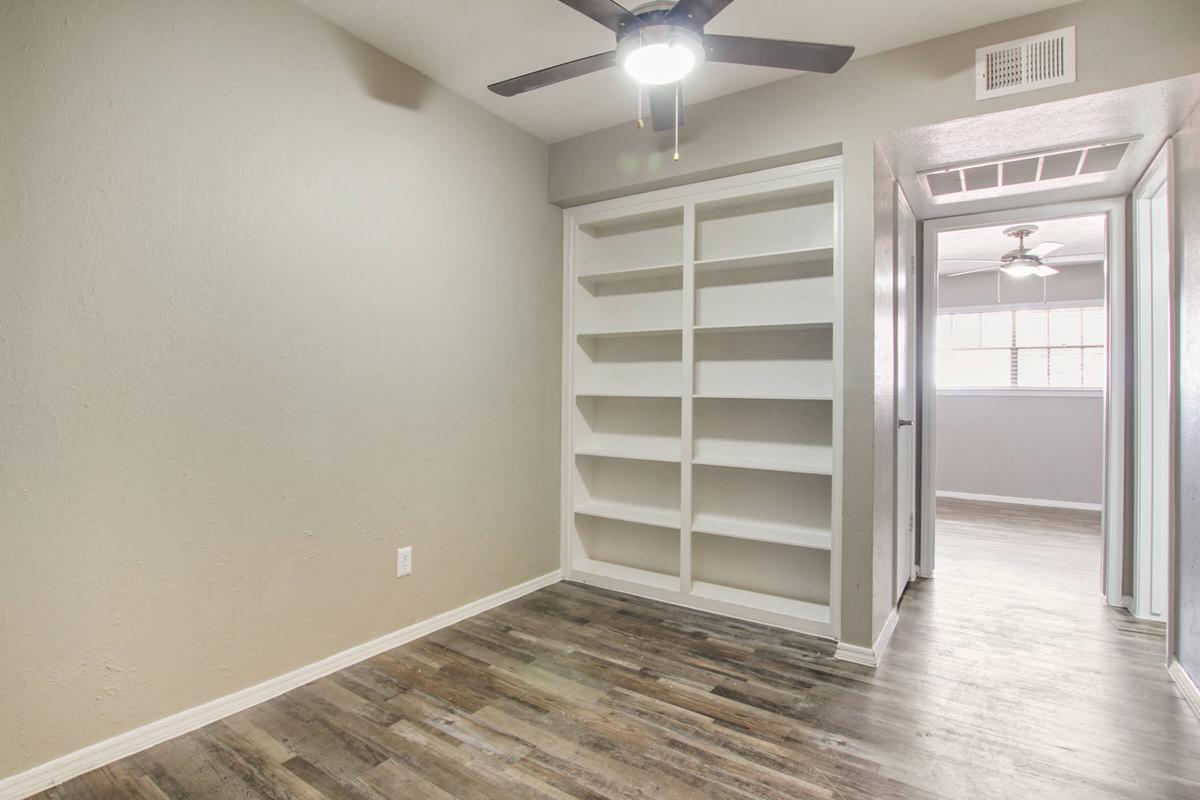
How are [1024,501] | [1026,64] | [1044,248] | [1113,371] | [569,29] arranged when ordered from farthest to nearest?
[1024,501] < [1044,248] < [1113,371] < [569,29] < [1026,64]

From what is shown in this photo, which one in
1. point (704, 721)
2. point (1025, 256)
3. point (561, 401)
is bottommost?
point (704, 721)

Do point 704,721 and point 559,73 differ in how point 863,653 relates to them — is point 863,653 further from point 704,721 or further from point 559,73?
point 559,73

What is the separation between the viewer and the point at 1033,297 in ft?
20.9

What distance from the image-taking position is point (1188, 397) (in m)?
2.18

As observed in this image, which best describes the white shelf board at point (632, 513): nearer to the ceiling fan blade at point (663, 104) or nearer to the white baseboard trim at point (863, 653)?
the white baseboard trim at point (863, 653)

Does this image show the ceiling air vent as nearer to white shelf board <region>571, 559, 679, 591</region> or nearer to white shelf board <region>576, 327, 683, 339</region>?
white shelf board <region>576, 327, 683, 339</region>

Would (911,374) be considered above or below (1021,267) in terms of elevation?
below

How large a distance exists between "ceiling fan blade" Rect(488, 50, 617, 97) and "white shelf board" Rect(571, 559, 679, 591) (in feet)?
8.11

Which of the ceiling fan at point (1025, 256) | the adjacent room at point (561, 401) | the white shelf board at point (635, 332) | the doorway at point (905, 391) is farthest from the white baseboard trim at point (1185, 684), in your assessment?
the ceiling fan at point (1025, 256)

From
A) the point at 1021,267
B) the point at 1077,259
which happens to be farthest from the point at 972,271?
the point at 1021,267

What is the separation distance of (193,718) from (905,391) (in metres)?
3.51

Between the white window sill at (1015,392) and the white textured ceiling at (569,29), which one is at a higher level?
the white textured ceiling at (569,29)

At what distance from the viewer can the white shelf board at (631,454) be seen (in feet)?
10.4

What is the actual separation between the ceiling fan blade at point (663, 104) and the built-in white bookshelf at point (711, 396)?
0.63 metres
